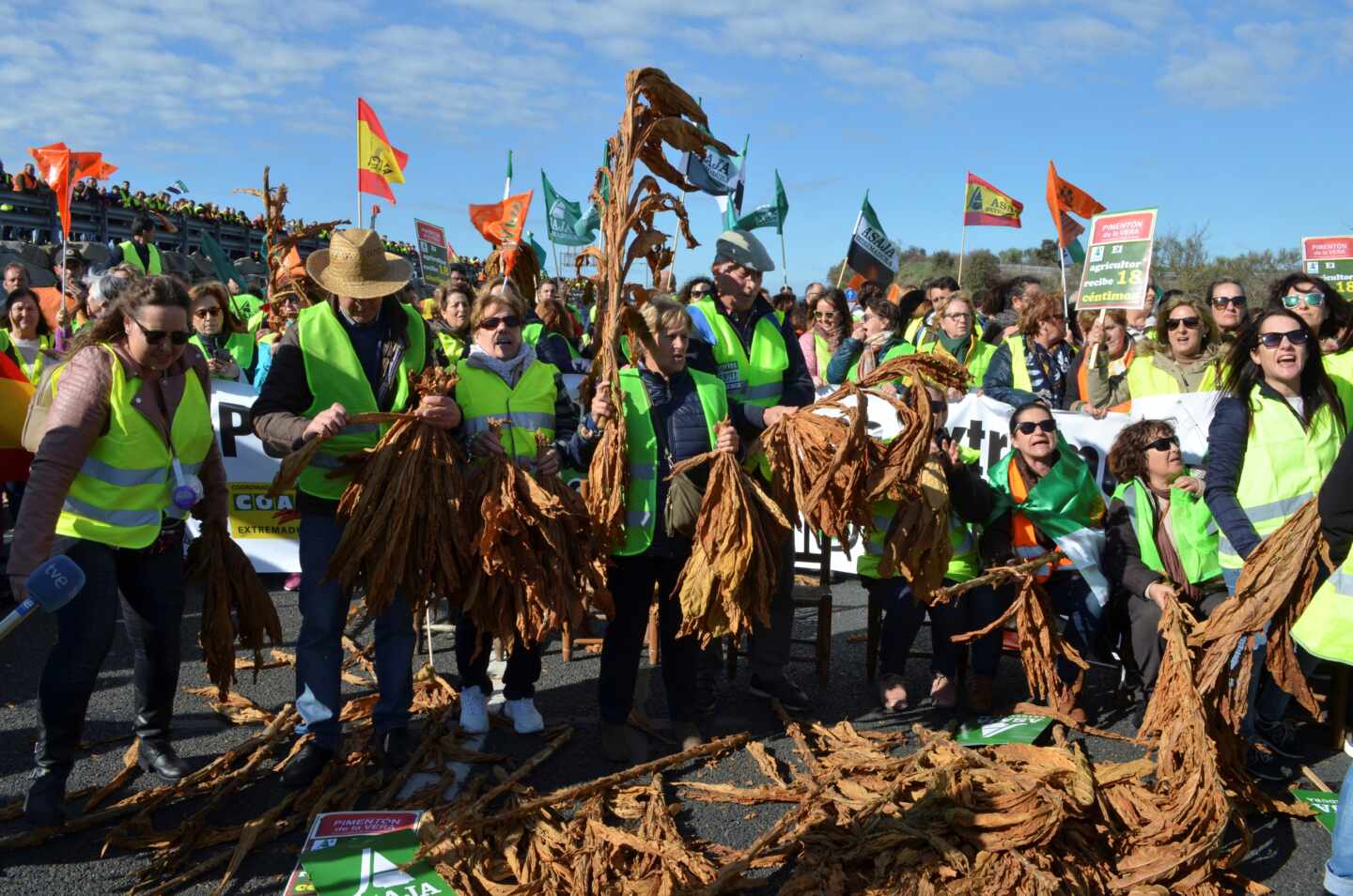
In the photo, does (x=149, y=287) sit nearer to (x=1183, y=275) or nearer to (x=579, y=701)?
(x=579, y=701)

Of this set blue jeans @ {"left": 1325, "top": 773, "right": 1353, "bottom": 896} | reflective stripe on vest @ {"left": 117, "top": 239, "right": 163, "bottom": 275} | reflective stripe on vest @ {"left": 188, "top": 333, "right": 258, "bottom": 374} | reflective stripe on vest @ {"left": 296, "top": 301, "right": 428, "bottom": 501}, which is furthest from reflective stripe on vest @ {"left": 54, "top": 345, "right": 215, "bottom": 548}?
reflective stripe on vest @ {"left": 117, "top": 239, "right": 163, "bottom": 275}

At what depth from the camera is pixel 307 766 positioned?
13.2 feet

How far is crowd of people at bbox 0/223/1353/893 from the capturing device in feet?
11.9

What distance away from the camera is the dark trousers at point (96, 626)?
357cm

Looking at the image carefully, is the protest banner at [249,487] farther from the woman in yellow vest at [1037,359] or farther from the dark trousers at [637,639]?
the woman in yellow vest at [1037,359]

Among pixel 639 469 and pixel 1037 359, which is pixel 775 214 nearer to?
pixel 1037 359

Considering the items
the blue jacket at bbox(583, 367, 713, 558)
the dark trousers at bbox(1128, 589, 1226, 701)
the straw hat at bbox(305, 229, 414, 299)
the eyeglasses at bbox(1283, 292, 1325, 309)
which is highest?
the eyeglasses at bbox(1283, 292, 1325, 309)

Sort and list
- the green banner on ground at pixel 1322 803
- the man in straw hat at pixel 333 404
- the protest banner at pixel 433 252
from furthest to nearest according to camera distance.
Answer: the protest banner at pixel 433 252 < the man in straw hat at pixel 333 404 < the green banner on ground at pixel 1322 803

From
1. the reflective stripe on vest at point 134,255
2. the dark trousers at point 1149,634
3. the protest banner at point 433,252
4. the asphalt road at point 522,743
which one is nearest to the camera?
the asphalt road at point 522,743

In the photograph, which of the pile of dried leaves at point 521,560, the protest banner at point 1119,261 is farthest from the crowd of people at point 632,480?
the protest banner at point 1119,261

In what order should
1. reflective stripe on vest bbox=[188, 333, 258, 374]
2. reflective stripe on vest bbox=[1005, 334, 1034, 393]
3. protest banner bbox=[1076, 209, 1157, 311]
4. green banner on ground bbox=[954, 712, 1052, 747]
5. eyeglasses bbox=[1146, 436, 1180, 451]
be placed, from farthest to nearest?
reflective stripe on vest bbox=[188, 333, 258, 374], protest banner bbox=[1076, 209, 1157, 311], reflective stripe on vest bbox=[1005, 334, 1034, 393], eyeglasses bbox=[1146, 436, 1180, 451], green banner on ground bbox=[954, 712, 1052, 747]

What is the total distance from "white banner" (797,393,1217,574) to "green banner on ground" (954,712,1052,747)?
1.33 metres

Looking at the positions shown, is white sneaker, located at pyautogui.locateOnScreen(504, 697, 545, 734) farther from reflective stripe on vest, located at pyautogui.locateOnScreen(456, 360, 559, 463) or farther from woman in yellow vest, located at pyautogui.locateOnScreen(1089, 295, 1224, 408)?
woman in yellow vest, located at pyautogui.locateOnScreen(1089, 295, 1224, 408)

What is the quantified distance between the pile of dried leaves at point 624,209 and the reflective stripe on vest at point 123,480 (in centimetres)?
157
